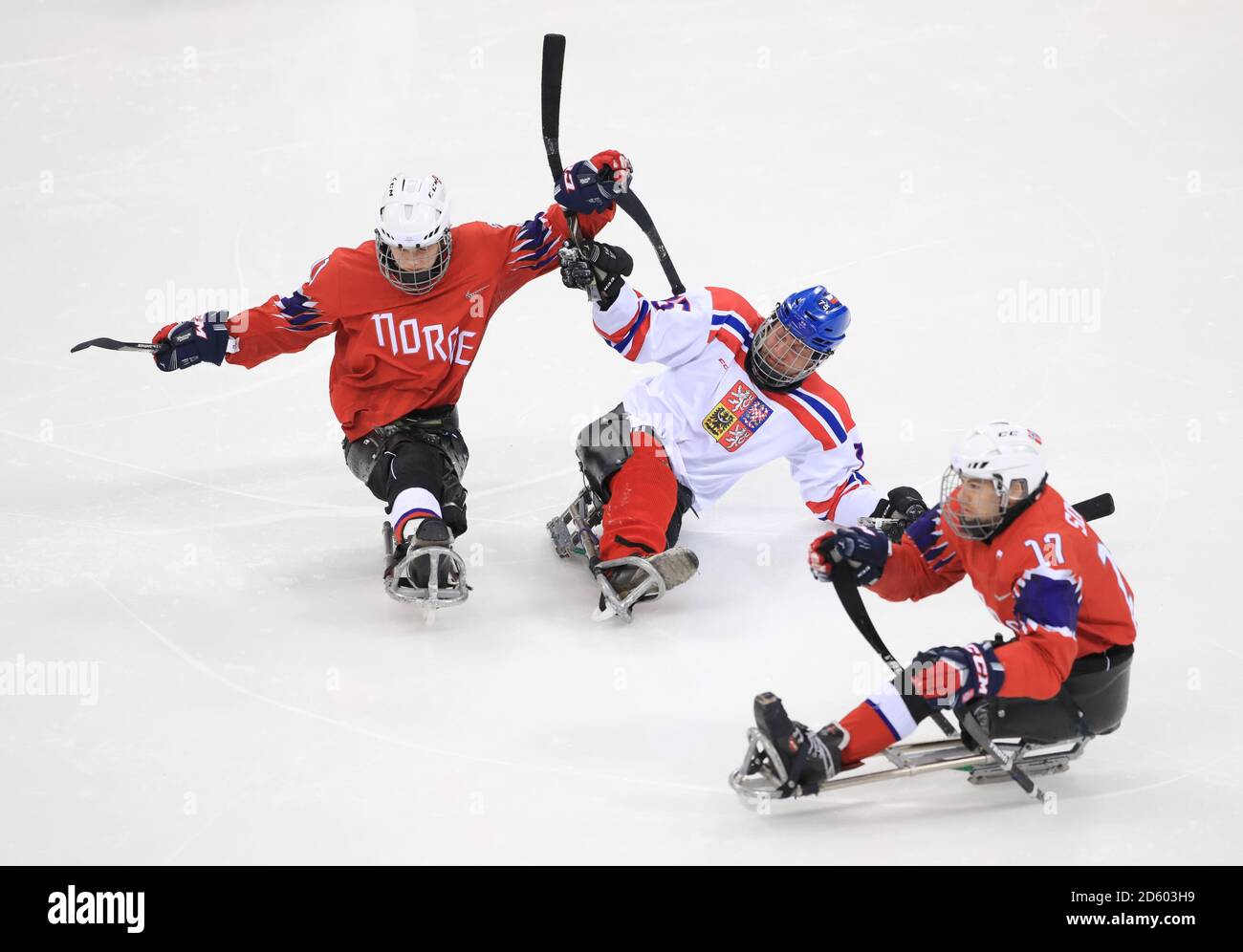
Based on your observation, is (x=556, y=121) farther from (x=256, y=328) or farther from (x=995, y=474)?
(x=995, y=474)

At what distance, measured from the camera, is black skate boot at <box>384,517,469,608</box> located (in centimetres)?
563

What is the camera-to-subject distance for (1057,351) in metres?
7.85

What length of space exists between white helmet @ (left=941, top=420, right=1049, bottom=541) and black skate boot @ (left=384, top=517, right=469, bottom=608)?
1.82 metres

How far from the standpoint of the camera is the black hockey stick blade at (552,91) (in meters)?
5.74

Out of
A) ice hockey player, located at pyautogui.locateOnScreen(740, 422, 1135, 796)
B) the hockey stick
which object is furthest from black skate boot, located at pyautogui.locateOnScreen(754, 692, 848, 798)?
the hockey stick

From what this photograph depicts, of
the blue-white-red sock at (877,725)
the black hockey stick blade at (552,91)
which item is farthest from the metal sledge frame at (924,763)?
the black hockey stick blade at (552,91)

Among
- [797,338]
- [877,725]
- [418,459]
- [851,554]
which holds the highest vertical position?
[797,338]

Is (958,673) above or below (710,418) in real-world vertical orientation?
below

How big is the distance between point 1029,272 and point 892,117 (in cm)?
183

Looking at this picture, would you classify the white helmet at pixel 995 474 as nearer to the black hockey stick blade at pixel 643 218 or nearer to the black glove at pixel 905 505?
the black glove at pixel 905 505

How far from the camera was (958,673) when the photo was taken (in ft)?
14.2

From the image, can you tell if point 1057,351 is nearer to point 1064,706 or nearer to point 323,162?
point 1064,706

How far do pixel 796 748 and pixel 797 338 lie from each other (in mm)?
1929

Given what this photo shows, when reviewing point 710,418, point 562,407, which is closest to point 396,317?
point 710,418
